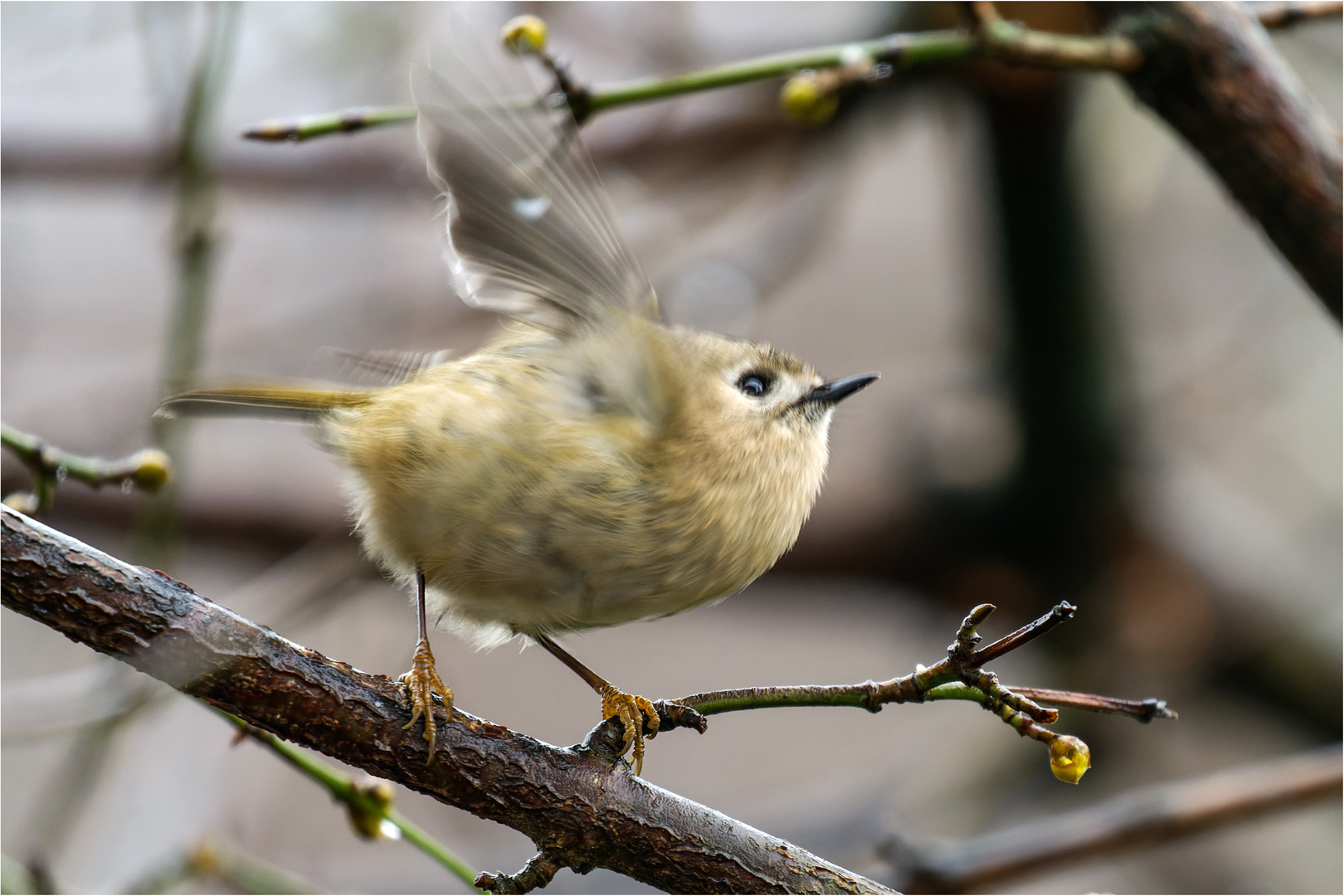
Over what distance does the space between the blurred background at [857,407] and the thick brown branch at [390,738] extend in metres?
1.16

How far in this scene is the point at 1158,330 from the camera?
3166mm

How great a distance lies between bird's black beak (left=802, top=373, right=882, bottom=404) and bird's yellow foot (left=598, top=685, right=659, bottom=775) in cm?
47

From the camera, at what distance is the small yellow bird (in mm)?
1216

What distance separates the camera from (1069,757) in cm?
93

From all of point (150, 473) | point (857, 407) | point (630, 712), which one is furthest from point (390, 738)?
point (857, 407)

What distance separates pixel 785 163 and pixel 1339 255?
1552mm

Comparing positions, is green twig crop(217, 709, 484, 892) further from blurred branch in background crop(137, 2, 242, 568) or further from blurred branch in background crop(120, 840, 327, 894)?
blurred branch in background crop(137, 2, 242, 568)

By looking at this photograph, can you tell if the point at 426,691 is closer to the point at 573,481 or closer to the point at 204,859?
the point at 573,481

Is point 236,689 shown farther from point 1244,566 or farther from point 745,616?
point 1244,566

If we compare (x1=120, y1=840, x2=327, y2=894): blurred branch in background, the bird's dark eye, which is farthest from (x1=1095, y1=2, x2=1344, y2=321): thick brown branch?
(x1=120, y1=840, x2=327, y2=894): blurred branch in background

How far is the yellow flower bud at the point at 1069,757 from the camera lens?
92cm

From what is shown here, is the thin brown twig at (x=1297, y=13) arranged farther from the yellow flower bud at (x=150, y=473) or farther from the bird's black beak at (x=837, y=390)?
the yellow flower bud at (x=150, y=473)

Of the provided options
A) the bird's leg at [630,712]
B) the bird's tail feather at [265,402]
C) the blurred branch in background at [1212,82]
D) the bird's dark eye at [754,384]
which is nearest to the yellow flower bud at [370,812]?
the bird's leg at [630,712]

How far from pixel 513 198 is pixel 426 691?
538 mm
